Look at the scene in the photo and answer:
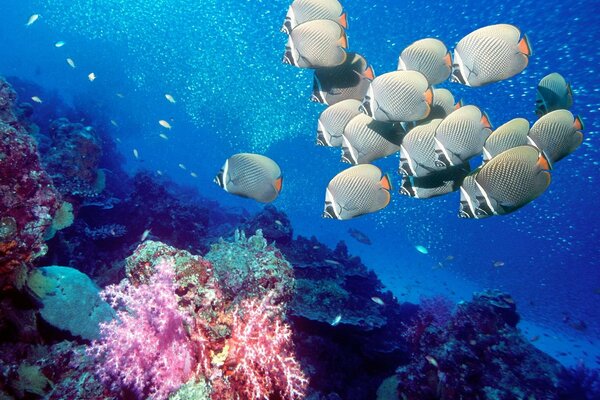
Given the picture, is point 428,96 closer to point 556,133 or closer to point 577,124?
point 556,133

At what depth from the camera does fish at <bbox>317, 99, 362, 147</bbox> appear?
9.34 feet

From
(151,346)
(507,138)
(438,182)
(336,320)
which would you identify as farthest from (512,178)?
(336,320)

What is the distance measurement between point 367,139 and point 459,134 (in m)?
0.70

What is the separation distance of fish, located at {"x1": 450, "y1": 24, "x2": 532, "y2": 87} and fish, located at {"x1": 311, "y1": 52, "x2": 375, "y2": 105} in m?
0.80

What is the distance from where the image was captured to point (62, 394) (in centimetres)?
256

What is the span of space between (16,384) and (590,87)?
20045 millimetres

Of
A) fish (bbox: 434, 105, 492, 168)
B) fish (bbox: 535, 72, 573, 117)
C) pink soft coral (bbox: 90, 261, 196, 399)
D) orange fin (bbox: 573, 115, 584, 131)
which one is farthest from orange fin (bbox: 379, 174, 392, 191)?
pink soft coral (bbox: 90, 261, 196, 399)

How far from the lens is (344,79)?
9.81 ft

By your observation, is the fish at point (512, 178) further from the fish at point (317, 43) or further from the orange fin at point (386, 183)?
the fish at point (317, 43)

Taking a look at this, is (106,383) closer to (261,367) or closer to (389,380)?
(261,367)

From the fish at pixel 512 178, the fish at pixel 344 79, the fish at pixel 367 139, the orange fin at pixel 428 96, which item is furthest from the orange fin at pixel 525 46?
the fish at pixel 344 79

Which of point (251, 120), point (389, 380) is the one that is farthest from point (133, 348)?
point (251, 120)

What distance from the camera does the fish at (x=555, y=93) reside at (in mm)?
2671

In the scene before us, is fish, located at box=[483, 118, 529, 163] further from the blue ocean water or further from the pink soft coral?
the blue ocean water
